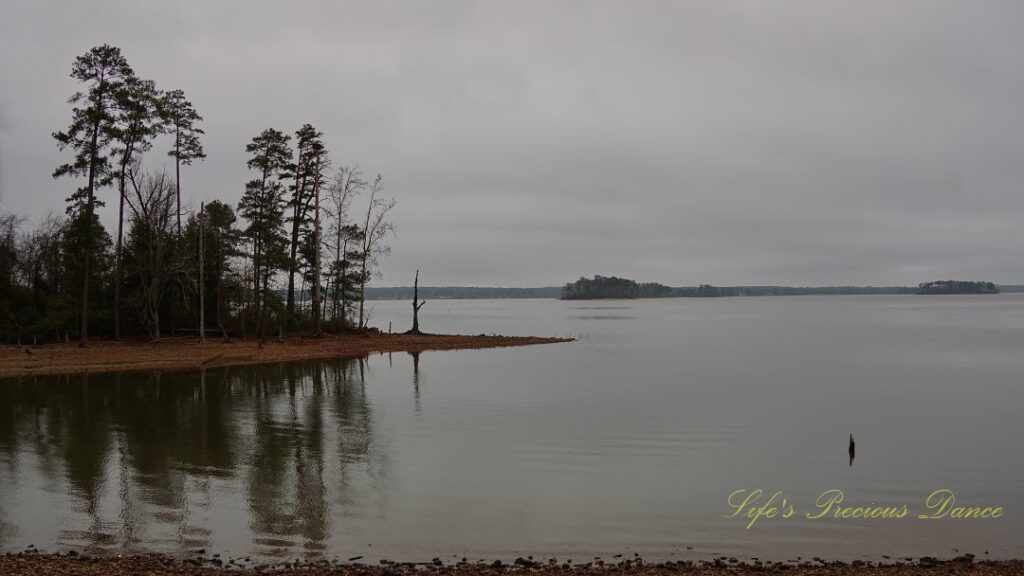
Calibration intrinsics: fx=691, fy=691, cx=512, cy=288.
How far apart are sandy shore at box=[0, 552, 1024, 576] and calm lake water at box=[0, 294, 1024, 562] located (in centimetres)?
48

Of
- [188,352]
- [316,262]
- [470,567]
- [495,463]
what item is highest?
[316,262]

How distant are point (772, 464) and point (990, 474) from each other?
392 cm

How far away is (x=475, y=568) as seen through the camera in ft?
26.1

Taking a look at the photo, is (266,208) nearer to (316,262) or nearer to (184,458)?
(316,262)

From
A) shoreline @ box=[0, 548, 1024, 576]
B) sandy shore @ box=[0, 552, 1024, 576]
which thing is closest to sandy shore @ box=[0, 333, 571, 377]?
shoreline @ box=[0, 548, 1024, 576]

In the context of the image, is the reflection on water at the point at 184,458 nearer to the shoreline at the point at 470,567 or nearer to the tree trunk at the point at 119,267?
the shoreline at the point at 470,567

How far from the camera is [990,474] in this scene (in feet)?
43.0

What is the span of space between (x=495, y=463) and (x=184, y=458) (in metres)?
6.09

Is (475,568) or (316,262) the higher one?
(316,262)

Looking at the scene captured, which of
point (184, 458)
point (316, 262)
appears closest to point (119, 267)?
point (316, 262)

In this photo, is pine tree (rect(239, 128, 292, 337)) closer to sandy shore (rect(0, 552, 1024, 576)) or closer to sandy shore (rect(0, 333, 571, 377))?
sandy shore (rect(0, 333, 571, 377))

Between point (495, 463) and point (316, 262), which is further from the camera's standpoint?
point (316, 262)

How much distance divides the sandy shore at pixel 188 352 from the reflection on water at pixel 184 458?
4728 mm

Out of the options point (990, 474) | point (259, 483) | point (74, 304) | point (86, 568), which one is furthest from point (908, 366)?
point (74, 304)
